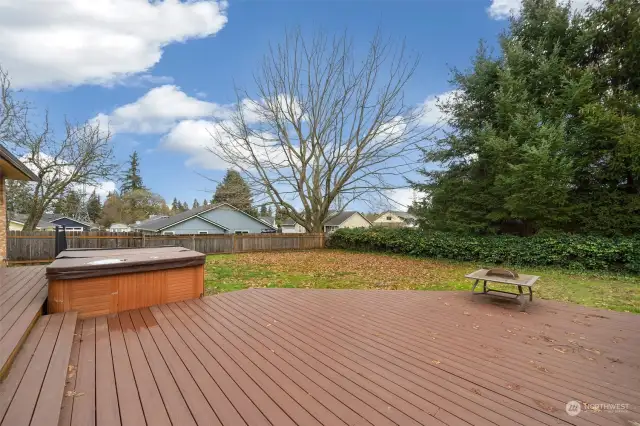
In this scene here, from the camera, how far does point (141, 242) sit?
1277 centimetres

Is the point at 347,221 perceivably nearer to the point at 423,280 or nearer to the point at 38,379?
the point at 423,280

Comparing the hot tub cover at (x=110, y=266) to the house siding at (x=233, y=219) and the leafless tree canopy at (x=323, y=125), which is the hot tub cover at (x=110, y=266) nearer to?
the leafless tree canopy at (x=323, y=125)

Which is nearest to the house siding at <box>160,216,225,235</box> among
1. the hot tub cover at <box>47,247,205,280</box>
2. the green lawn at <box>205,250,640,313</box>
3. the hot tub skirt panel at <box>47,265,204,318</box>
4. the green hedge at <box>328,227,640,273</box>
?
the green hedge at <box>328,227,640,273</box>

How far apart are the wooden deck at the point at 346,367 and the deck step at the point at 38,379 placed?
10cm

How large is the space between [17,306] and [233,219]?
22566 millimetres

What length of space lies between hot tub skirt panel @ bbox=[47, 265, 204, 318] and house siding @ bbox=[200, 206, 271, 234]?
63.6 feet

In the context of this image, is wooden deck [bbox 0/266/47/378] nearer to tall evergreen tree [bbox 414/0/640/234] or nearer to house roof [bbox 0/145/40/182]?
house roof [bbox 0/145/40/182]

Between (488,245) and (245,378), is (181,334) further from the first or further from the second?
(488,245)

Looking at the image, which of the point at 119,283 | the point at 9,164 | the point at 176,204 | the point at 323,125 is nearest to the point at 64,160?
the point at 9,164

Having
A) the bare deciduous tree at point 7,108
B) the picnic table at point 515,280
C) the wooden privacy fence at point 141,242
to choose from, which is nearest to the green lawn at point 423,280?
the picnic table at point 515,280

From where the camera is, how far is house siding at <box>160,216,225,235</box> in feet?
70.9

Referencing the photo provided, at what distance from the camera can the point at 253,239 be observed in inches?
634


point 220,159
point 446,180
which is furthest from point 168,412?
point 220,159

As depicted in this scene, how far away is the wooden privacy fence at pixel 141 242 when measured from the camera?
10.8m
